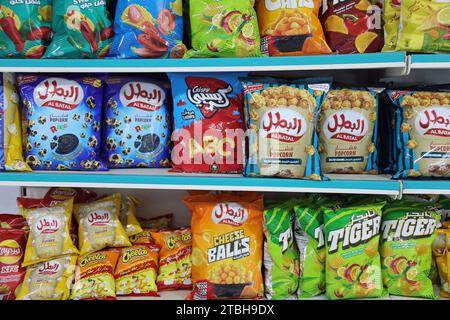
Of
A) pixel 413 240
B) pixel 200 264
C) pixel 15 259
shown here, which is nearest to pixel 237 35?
pixel 200 264

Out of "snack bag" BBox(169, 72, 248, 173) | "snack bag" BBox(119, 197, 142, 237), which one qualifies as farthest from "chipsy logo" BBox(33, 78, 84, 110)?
"snack bag" BBox(119, 197, 142, 237)

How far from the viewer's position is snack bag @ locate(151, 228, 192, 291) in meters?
1.95

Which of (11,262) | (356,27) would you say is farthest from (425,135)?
(11,262)

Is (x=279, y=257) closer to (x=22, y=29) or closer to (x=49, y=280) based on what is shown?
(x=49, y=280)

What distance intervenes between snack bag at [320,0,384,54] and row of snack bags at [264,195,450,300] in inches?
25.8

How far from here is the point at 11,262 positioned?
189 cm

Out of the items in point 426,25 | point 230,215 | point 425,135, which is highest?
point 426,25

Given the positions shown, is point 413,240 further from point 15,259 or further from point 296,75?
point 15,259

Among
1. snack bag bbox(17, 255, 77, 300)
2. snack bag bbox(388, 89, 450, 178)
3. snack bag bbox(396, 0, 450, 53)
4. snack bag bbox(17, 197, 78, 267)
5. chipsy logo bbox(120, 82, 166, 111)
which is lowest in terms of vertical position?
snack bag bbox(17, 255, 77, 300)

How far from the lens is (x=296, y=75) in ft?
6.87

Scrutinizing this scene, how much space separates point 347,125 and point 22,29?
136 cm

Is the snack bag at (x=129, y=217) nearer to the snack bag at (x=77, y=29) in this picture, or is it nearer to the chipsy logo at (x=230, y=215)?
the chipsy logo at (x=230, y=215)

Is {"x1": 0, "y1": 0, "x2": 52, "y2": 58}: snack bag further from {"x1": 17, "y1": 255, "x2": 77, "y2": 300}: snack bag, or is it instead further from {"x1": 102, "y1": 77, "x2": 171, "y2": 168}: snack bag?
{"x1": 17, "y1": 255, "x2": 77, "y2": 300}: snack bag
